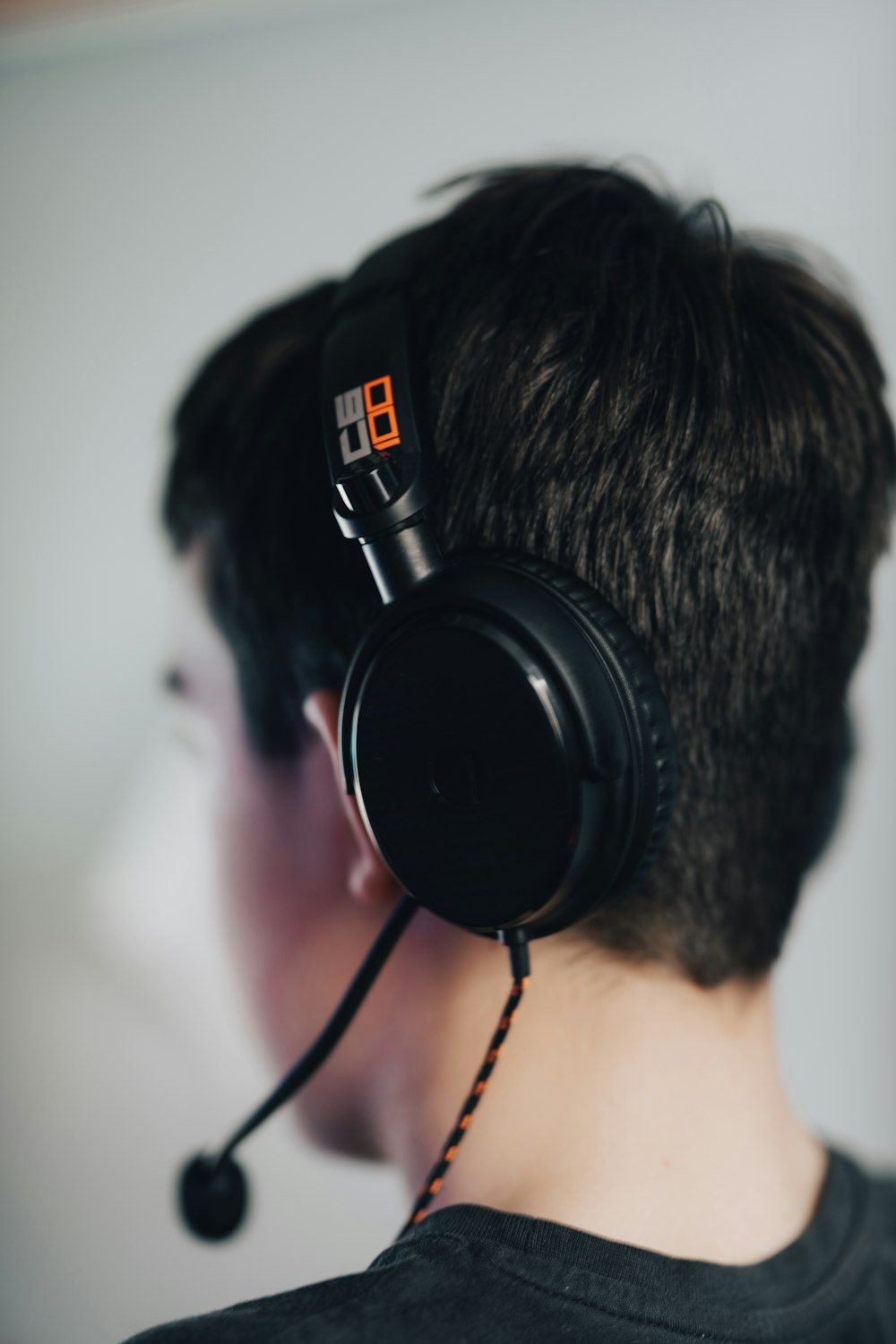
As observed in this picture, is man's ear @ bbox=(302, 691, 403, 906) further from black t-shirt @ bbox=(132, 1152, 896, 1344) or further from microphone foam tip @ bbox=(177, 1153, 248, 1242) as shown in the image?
microphone foam tip @ bbox=(177, 1153, 248, 1242)

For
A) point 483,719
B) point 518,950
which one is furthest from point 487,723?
point 518,950

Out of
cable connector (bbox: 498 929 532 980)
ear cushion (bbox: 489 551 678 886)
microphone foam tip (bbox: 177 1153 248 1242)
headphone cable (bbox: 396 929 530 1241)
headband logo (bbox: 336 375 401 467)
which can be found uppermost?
headband logo (bbox: 336 375 401 467)

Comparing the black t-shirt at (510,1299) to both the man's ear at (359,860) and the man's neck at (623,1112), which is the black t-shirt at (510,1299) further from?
the man's ear at (359,860)

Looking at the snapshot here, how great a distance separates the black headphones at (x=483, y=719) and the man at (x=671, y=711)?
0.19ft

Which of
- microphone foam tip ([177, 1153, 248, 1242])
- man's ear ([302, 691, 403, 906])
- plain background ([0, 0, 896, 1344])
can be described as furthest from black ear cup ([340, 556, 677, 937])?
plain background ([0, 0, 896, 1344])

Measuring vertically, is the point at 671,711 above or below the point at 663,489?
below

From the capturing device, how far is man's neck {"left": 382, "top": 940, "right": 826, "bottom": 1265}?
574 mm

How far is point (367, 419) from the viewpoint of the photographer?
546 millimetres

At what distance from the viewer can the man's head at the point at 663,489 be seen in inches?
22.9

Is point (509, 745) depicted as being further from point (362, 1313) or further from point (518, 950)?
point (362, 1313)

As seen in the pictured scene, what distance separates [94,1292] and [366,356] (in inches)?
41.2

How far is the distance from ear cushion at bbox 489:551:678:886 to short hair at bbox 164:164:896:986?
0.22ft

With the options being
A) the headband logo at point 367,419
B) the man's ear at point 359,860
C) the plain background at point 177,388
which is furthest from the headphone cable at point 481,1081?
the plain background at point 177,388

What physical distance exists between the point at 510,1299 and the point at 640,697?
12.3 inches
